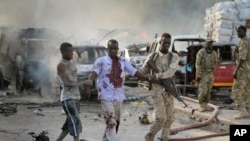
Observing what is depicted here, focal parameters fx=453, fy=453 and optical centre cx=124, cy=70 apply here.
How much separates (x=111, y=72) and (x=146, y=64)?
80cm

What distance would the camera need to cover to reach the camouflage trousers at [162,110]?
20.9 ft

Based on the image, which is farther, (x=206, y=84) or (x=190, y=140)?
(x=206, y=84)

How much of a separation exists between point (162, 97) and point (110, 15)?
1163 inches

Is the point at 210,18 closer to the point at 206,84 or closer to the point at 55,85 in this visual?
the point at 55,85

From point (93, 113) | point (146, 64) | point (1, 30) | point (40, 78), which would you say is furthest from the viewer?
point (1, 30)

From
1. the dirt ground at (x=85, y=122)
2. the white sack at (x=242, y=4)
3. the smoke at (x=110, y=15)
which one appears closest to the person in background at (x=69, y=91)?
the dirt ground at (x=85, y=122)

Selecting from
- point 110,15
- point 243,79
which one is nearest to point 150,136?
point 243,79

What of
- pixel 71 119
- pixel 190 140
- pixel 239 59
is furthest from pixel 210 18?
pixel 71 119

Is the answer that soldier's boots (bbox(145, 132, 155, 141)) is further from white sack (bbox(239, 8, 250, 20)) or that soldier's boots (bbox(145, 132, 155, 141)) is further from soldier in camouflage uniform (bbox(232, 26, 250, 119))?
white sack (bbox(239, 8, 250, 20))

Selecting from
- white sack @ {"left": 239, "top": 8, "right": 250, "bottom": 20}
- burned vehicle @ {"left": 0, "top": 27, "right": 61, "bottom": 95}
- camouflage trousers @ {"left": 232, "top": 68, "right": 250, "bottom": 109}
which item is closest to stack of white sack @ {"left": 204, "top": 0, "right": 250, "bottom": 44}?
white sack @ {"left": 239, "top": 8, "right": 250, "bottom": 20}

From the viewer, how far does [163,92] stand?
6461 millimetres

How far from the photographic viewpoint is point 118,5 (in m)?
35.7

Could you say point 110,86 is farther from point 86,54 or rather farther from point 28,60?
point 28,60

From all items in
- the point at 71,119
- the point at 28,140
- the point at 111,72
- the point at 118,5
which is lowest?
the point at 28,140
